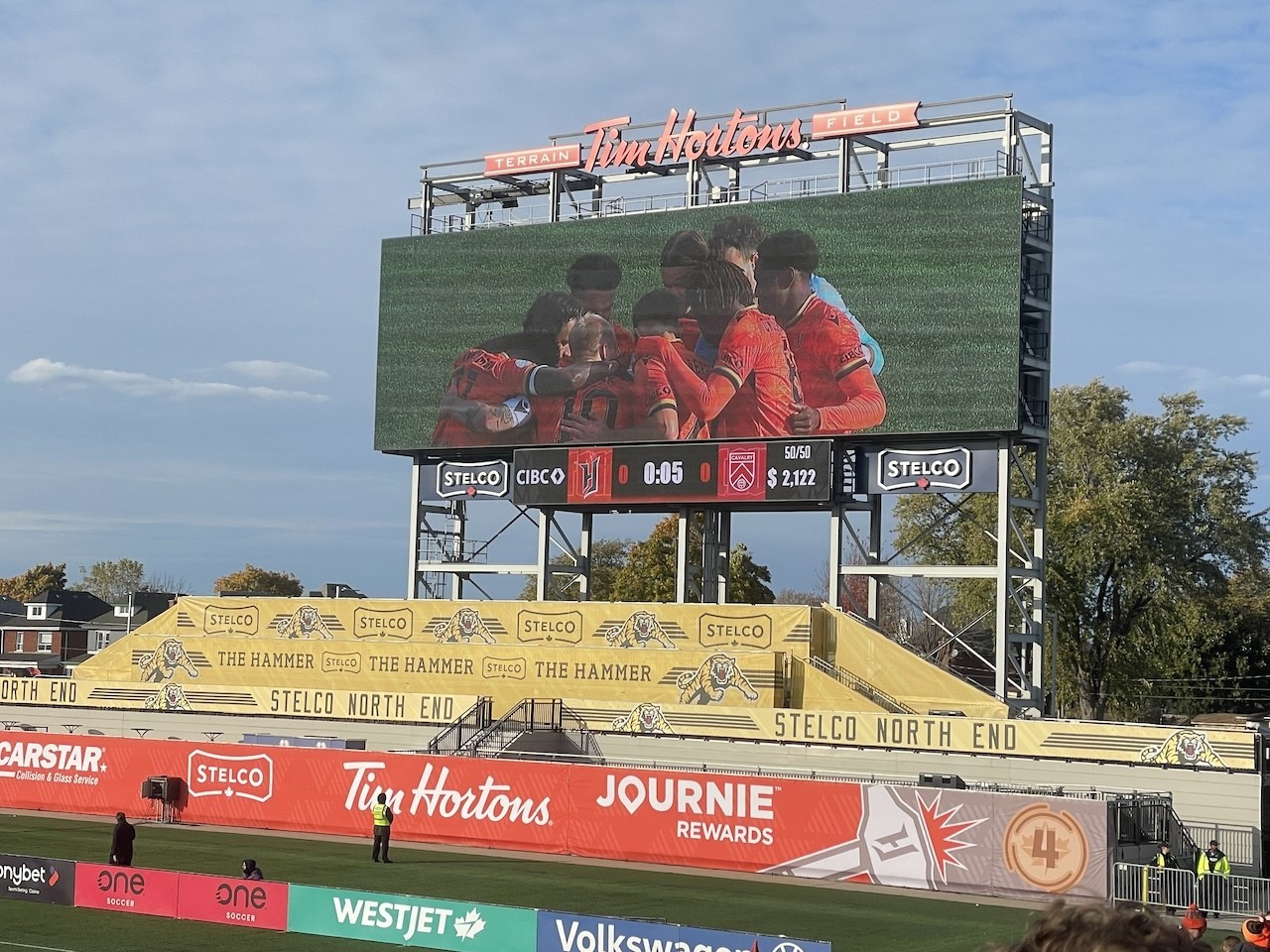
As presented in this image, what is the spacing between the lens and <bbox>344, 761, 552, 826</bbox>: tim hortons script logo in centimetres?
3938

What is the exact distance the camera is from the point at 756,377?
56.8 metres

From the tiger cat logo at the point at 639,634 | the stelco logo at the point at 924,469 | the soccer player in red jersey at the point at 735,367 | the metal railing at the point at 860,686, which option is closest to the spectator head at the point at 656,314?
the soccer player in red jersey at the point at 735,367

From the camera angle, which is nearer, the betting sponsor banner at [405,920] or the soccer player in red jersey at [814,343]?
the betting sponsor banner at [405,920]

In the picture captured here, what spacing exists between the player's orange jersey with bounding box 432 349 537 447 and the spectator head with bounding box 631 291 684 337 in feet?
14.9

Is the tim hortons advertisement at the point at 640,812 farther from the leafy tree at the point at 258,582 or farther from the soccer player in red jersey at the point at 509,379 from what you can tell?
the leafy tree at the point at 258,582

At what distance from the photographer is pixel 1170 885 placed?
30.7 metres

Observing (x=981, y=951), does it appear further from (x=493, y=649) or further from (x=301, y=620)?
(x=301, y=620)

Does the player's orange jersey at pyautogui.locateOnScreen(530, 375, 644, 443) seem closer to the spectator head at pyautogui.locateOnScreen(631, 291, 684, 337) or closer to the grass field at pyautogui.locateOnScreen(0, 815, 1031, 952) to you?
the spectator head at pyautogui.locateOnScreen(631, 291, 684, 337)

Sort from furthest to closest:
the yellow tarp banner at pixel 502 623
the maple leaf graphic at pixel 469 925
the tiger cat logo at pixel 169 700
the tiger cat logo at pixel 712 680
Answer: the tiger cat logo at pixel 169 700, the yellow tarp banner at pixel 502 623, the tiger cat logo at pixel 712 680, the maple leaf graphic at pixel 469 925

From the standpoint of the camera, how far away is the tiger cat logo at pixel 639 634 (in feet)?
182

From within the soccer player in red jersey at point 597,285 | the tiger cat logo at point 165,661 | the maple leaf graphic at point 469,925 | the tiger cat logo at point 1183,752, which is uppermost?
the soccer player in red jersey at point 597,285

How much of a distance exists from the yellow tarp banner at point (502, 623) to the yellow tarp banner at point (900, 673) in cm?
153

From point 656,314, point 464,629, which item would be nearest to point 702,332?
point 656,314

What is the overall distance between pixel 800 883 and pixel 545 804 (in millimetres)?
7177
